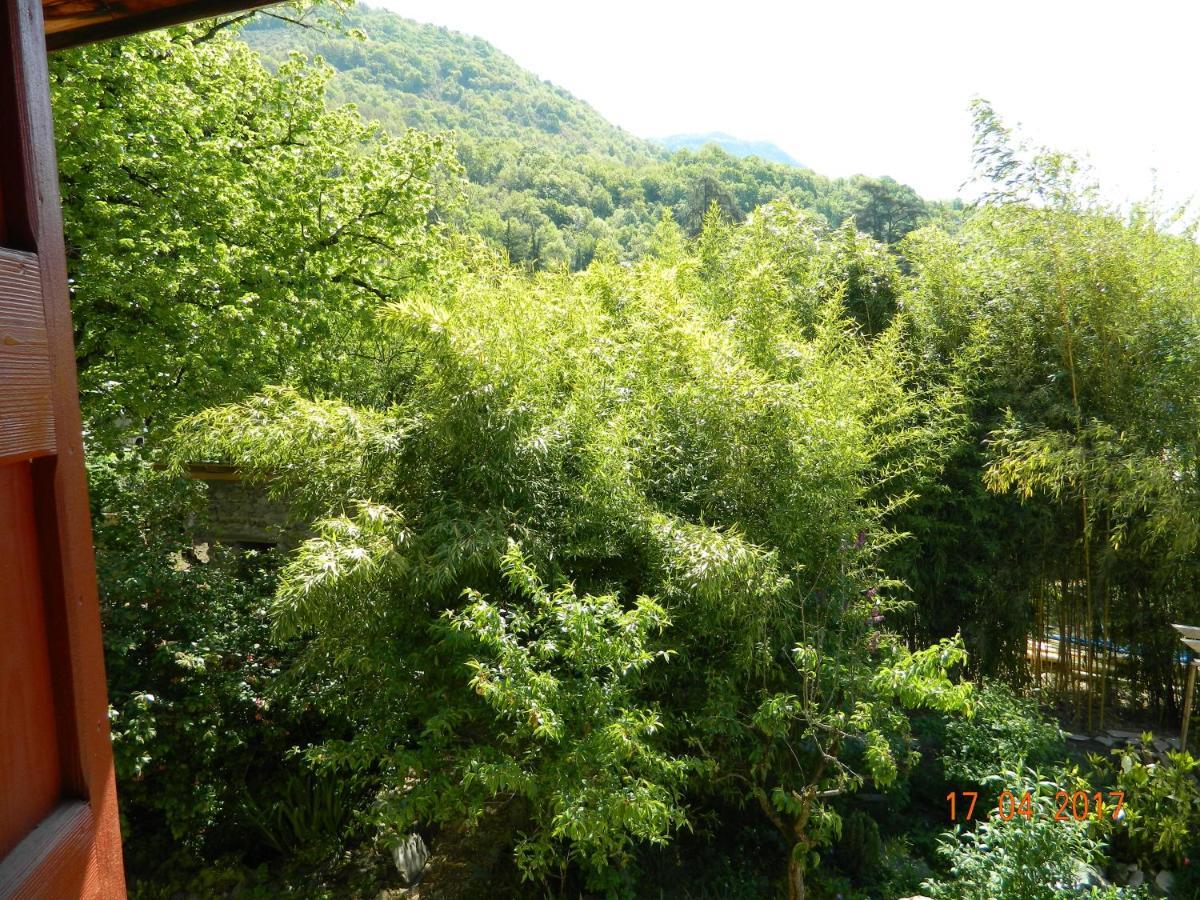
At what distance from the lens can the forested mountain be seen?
12.4m

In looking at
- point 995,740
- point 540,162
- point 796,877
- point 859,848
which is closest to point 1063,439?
point 995,740

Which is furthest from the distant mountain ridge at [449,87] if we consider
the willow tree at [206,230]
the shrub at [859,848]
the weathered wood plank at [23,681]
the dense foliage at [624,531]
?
the weathered wood plank at [23,681]

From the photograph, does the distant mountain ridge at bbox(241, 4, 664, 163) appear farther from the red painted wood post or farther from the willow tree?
the red painted wood post

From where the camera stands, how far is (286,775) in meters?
3.90

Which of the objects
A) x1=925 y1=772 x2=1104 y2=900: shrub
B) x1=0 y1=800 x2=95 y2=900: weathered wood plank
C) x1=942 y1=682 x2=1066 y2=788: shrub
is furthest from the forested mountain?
x1=0 y1=800 x2=95 y2=900: weathered wood plank

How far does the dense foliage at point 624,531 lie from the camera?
3027 millimetres

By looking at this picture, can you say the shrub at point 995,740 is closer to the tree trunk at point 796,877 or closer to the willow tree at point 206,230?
the tree trunk at point 796,877

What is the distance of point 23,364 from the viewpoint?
0.66 m

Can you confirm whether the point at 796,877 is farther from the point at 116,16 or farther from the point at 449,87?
the point at 449,87

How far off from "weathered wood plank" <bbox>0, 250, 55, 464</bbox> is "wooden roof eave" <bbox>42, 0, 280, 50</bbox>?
0.53 m

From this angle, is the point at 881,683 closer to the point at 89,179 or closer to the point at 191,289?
the point at 191,289

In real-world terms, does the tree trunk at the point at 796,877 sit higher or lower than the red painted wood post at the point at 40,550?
lower

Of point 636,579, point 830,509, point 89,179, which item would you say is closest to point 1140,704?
point 830,509

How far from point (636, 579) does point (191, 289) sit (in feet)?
11.0
